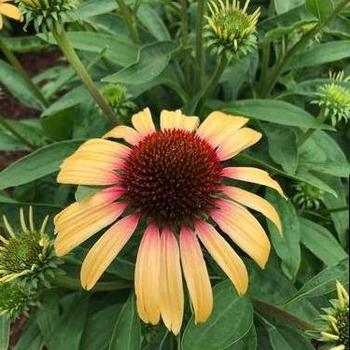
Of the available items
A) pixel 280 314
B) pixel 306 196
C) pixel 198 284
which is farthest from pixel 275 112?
pixel 198 284

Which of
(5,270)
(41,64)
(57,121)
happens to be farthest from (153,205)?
(41,64)

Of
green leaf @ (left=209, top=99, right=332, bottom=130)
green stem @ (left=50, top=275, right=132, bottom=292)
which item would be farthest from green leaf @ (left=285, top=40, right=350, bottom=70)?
green stem @ (left=50, top=275, right=132, bottom=292)

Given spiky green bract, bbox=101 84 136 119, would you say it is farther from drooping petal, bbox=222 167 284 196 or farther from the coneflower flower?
drooping petal, bbox=222 167 284 196

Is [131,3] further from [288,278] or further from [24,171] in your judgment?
[288,278]

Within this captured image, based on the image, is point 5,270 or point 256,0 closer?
point 5,270

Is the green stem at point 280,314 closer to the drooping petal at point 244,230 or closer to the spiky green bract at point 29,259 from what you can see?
the drooping petal at point 244,230

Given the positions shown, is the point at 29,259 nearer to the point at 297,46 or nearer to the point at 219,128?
the point at 219,128

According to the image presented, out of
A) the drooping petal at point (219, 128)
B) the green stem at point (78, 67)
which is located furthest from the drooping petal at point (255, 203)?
the green stem at point (78, 67)
